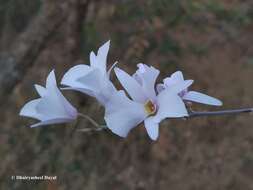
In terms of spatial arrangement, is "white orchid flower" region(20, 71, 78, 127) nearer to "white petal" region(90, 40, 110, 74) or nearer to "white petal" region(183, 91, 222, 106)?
"white petal" region(90, 40, 110, 74)

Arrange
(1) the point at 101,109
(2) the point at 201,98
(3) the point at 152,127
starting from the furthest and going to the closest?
(1) the point at 101,109 < (2) the point at 201,98 < (3) the point at 152,127

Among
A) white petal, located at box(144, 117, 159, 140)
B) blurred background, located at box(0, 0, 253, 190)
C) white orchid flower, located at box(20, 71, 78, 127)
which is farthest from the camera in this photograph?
blurred background, located at box(0, 0, 253, 190)

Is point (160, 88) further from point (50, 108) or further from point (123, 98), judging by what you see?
point (50, 108)

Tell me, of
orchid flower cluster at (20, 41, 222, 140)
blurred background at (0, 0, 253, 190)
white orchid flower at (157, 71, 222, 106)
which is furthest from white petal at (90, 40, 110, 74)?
blurred background at (0, 0, 253, 190)

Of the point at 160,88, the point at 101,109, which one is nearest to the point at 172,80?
the point at 160,88

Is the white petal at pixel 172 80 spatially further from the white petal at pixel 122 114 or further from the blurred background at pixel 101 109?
the blurred background at pixel 101 109

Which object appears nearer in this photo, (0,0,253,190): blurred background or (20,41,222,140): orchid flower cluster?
(20,41,222,140): orchid flower cluster

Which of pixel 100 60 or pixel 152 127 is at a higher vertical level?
pixel 100 60

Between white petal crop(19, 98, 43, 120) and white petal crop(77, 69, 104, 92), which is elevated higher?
white petal crop(77, 69, 104, 92)

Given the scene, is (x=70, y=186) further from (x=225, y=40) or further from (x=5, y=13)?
(x=225, y=40)
